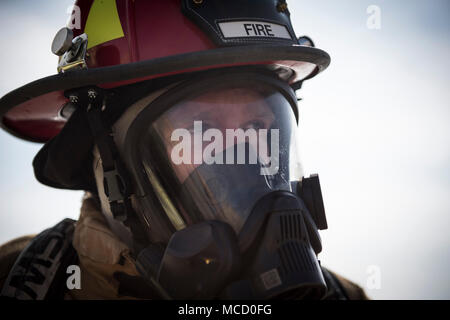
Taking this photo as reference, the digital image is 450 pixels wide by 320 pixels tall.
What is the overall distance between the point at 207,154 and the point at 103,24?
0.75 meters

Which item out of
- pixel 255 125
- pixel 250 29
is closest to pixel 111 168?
pixel 255 125

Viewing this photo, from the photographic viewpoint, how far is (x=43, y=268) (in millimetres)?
2133

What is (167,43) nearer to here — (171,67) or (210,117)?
(171,67)

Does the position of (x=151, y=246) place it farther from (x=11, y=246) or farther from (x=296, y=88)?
(x=11, y=246)

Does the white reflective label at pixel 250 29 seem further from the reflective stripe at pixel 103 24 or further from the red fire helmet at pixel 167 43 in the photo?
the reflective stripe at pixel 103 24

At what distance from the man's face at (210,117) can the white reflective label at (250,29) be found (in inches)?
8.6

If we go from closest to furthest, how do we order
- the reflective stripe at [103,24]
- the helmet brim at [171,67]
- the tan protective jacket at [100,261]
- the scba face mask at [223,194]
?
the scba face mask at [223,194], the helmet brim at [171,67], the reflective stripe at [103,24], the tan protective jacket at [100,261]

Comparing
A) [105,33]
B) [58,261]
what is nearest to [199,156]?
[105,33]

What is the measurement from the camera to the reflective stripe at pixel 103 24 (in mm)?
1879

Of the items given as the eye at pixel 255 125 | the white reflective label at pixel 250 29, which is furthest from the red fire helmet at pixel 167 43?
the eye at pixel 255 125

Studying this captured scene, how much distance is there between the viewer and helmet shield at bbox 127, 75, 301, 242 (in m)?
1.66

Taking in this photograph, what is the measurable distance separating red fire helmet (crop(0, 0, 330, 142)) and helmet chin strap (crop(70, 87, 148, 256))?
8 centimetres
